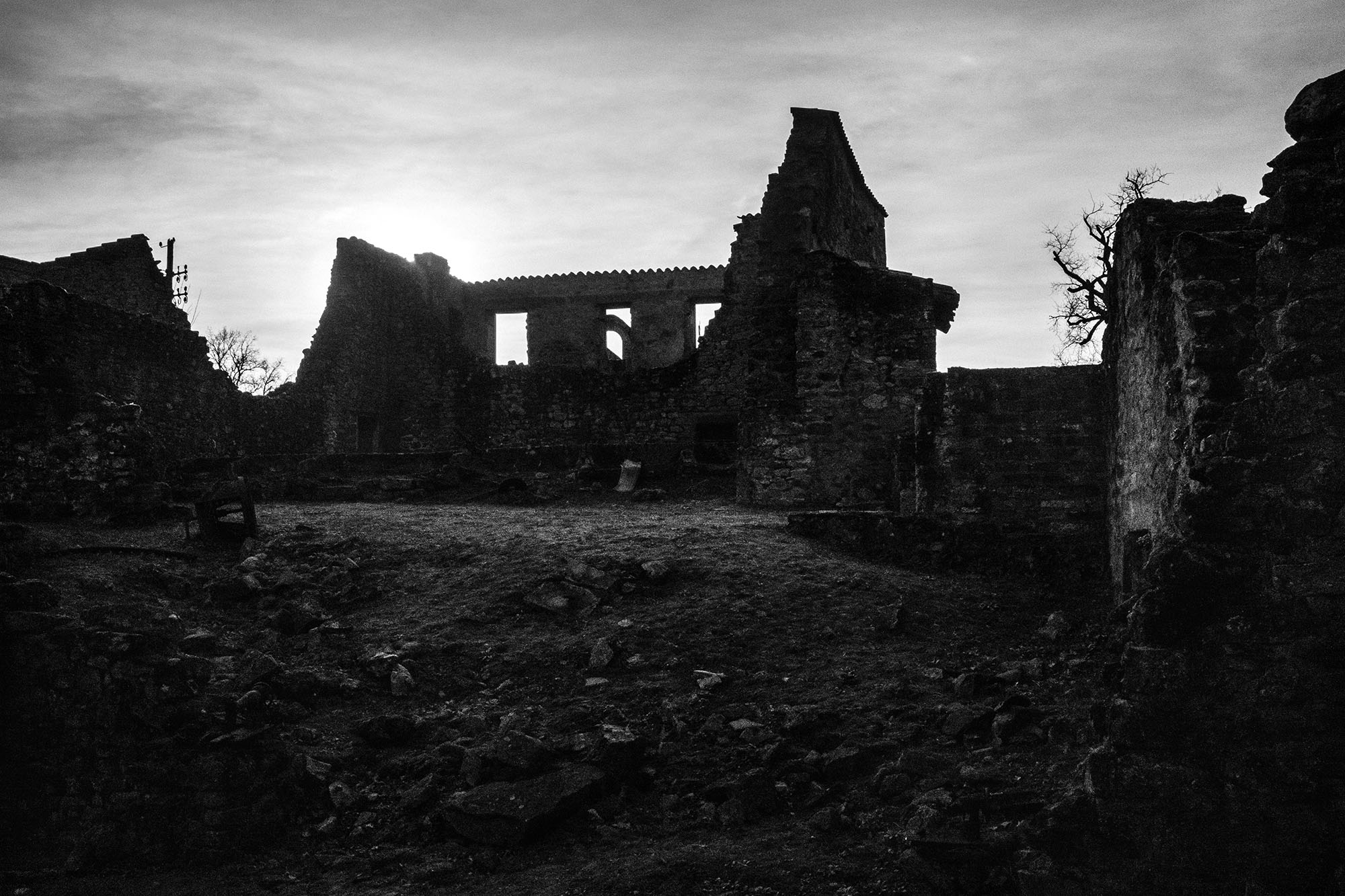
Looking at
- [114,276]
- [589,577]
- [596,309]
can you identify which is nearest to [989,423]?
[589,577]

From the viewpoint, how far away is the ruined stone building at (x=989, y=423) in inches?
161

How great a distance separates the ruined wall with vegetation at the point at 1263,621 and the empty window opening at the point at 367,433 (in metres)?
19.2

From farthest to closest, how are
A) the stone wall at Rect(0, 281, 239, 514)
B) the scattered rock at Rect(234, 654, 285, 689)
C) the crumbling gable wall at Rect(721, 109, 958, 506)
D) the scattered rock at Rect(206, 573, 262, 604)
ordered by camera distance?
the crumbling gable wall at Rect(721, 109, 958, 506) → the stone wall at Rect(0, 281, 239, 514) → the scattered rock at Rect(206, 573, 262, 604) → the scattered rock at Rect(234, 654, 285, 689)

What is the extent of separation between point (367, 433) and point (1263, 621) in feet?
65.6

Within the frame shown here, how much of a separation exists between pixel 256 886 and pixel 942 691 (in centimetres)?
394

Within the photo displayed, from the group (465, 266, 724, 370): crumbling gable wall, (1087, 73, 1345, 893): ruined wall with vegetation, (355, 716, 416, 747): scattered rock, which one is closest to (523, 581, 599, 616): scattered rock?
(355, 716, 416, 747): scattered rock

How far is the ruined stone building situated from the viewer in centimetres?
410

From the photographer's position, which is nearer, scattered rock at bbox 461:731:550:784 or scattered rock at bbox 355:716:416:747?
scattered rock at bbox 461:731:550:784

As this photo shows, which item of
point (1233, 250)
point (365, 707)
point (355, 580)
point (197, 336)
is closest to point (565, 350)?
point (197, 336)

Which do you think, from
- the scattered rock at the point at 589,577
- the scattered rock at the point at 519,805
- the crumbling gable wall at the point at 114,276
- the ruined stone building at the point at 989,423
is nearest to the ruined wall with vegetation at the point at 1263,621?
the ruined stone building at the point at 989,423

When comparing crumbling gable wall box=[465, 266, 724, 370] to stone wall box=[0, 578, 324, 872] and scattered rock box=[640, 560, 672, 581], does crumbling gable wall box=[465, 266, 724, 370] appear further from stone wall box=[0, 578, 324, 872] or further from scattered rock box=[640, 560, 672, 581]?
stone wall box=[0, 578, 324, 872]

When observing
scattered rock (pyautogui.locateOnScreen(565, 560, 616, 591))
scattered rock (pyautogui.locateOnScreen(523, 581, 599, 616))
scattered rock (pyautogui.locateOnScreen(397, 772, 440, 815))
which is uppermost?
scattered rock (pyautogui.locateOnScreen(565, 560, 616, 591))

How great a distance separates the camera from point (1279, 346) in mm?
4285

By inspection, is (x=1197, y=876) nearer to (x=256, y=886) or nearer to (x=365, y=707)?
(x=256, y=886)
